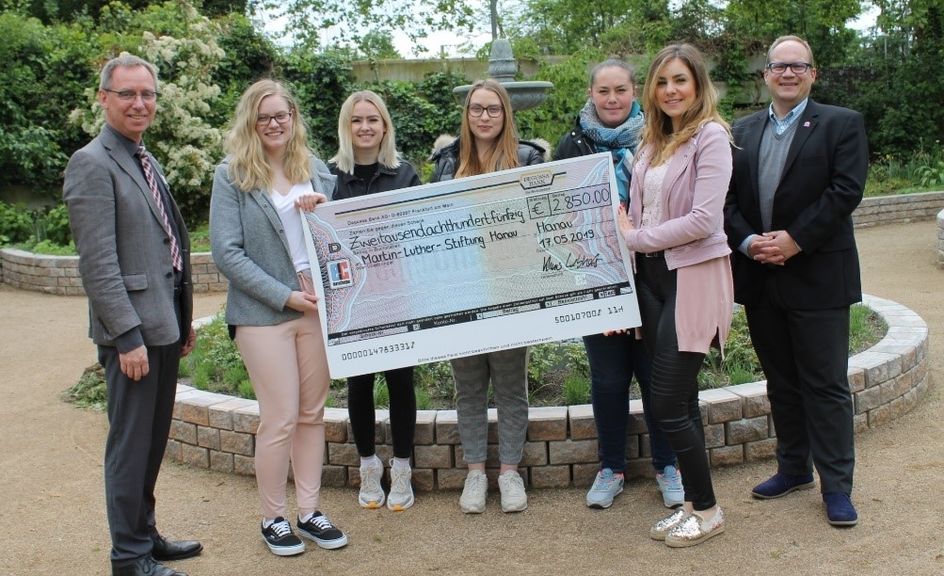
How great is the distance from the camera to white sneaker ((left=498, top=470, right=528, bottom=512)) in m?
4.10

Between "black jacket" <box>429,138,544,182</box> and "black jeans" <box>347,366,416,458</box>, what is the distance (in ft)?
2.92

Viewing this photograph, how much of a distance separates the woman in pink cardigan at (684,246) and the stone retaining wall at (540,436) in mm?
697

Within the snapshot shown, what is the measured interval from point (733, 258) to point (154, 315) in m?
2.38

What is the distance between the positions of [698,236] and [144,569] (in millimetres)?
2455

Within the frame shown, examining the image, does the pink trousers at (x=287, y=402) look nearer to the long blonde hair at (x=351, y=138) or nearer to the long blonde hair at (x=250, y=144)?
the long blonde hair at (x=250, y=144)

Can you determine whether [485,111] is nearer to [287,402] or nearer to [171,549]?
[287,402]

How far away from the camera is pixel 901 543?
354 centimetres

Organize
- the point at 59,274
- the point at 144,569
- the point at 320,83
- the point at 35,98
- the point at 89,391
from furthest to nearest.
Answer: the point at 320,83, the point at 35,98, the point at 59,274, the point at 89,391, the point at 144,569

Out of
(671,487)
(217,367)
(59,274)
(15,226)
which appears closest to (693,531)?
(671,487)

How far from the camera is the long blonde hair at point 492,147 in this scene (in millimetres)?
3988

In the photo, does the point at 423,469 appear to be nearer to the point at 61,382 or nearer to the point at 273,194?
the point at 273,194

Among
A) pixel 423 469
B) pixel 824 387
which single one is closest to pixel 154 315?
pixel 423 469

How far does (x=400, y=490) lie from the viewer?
425 cm

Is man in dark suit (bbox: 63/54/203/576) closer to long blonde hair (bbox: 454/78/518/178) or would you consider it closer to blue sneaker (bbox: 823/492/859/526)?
long blonde hair (bbox: 454/78/518/178)
